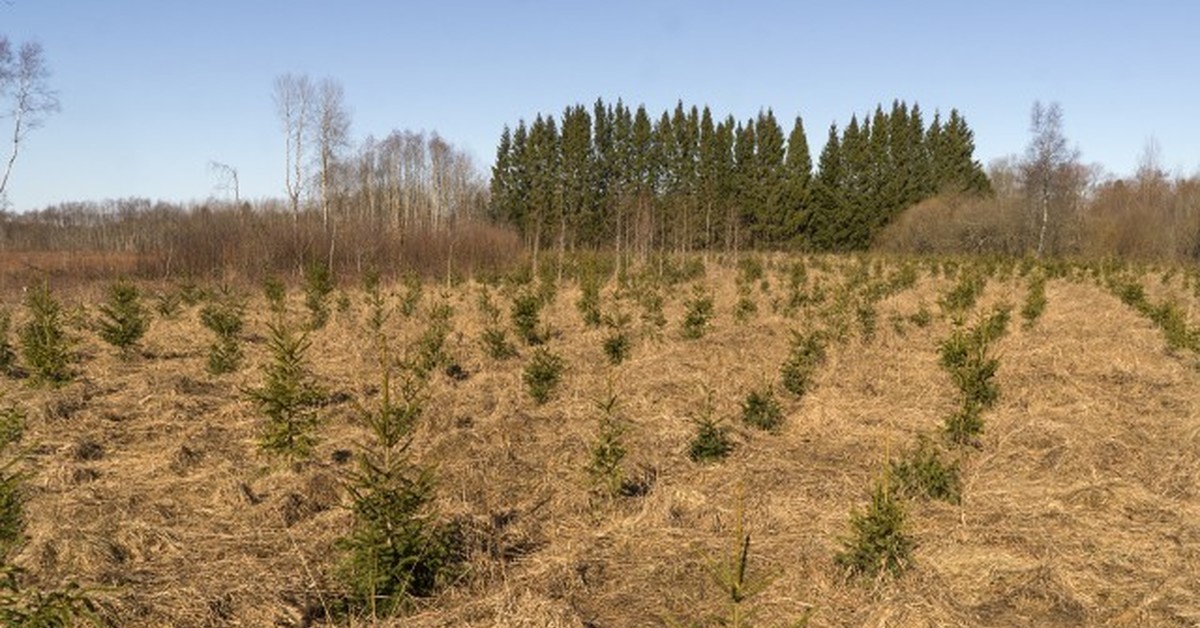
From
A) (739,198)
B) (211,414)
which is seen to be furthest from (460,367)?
(739,198)

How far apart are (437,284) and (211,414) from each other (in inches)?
642

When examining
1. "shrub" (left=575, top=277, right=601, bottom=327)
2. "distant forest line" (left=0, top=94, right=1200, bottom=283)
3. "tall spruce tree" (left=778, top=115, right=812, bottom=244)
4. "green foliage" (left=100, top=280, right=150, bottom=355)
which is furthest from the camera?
"tall spruce tree" (left=778, top=115, right=812, bottom=244)

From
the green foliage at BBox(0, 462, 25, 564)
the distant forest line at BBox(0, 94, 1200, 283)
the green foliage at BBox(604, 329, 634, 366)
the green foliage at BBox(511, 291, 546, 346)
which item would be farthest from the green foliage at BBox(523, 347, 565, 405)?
the distant forest line at BBox(0, 94, 1200, 283)

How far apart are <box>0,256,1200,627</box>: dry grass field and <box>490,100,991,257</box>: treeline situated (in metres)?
43.0

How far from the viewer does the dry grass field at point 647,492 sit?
179 inches

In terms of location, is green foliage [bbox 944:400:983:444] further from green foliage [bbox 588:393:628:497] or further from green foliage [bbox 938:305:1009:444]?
green foliage [bbox 588:393:628:497]

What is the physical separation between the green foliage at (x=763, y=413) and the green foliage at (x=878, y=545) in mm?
3418

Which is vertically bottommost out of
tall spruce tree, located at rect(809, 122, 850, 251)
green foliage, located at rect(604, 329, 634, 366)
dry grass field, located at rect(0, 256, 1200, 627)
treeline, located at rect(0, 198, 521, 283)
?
dry grass field, located at rect(0, 256, 1200, 627)

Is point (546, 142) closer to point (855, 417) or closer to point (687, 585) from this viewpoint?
point (855, 417)

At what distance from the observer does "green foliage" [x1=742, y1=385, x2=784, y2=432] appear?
8406 mm

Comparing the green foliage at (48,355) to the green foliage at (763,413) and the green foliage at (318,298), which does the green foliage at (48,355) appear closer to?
the green foliage at (318,298)

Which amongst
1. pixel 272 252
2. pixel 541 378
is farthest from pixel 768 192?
pixel 541 378

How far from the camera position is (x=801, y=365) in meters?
10.1

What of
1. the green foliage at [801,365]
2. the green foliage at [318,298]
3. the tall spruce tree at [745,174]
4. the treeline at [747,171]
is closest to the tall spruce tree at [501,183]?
the treeline at [747,171]
